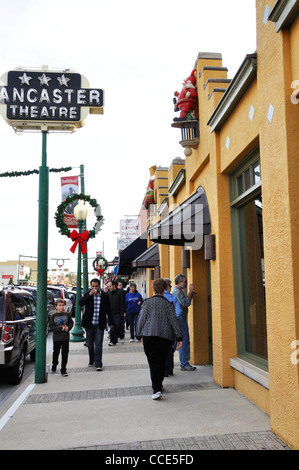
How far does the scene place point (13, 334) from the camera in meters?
7.16

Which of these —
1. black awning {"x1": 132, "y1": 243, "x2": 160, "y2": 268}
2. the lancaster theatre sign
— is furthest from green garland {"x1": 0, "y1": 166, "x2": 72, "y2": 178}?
black awning {"x1": 132, "y1": 243, "x2": 160, "y2": 268}

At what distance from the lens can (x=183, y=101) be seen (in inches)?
326

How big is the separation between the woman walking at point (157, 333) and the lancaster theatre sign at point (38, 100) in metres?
4.08

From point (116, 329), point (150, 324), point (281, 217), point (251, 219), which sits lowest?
point (116, 329)

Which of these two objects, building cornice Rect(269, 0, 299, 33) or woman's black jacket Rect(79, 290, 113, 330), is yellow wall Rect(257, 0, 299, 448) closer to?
building cornice Rect(269, 0, 299, 33)

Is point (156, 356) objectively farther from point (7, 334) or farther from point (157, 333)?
point (7, 334)

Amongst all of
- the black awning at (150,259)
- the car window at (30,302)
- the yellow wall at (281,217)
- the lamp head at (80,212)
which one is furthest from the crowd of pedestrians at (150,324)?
the black awning at (150,259)

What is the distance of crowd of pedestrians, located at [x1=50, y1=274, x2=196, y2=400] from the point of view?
19.5 feet

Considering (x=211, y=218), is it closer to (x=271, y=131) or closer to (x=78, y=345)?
(x=271, y=131)

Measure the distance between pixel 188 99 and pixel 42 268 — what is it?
4.40 m

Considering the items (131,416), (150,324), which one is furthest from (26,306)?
(131,416)

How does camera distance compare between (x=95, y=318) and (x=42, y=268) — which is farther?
(x=95, y=318)

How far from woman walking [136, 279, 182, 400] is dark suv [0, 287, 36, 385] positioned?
2.49 m
